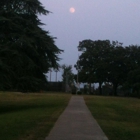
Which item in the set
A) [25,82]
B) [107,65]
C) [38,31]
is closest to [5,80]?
[25,82]

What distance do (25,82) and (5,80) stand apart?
2.20 metres

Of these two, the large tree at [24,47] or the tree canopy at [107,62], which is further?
the tree canopy at [107,62]

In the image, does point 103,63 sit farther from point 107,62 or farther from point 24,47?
point 24,47

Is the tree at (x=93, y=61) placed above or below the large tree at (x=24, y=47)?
above

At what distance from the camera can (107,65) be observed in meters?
85.2

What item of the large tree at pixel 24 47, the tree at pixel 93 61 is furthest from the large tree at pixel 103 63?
the large tree at pixel 24 47

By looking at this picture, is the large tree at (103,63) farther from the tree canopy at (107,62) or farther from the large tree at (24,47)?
the large tree at (24,47)

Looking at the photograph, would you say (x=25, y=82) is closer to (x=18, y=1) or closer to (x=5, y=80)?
(x=5, y=80)

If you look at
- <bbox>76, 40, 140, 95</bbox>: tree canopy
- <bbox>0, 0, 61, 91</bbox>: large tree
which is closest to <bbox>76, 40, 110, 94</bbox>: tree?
<bbox>76, 40, 140, 95</bbox>: tree canopy

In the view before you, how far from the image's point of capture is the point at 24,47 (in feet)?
104

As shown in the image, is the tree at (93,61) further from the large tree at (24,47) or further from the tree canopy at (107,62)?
the large tree at (24,47)

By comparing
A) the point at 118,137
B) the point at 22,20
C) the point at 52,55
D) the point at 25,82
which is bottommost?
the point at 118,137

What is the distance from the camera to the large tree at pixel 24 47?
3045cm

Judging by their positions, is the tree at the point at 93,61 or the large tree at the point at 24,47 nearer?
the large tree at the point at 24,47
